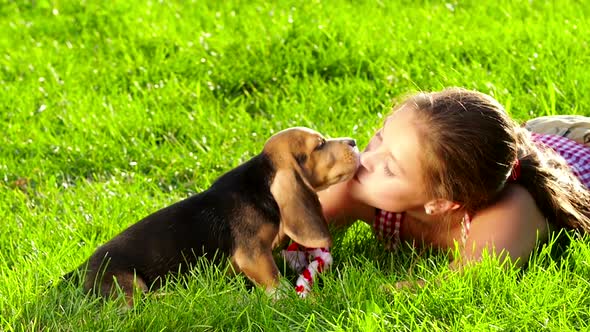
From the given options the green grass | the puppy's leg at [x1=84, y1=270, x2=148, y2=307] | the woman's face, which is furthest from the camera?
the woman's face

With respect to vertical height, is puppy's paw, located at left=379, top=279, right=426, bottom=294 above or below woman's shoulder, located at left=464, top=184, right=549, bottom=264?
above

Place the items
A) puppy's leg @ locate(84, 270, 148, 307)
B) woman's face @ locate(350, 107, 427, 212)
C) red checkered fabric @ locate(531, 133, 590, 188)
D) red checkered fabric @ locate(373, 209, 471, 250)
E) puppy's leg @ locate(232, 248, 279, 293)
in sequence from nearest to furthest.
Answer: puppy's leg @ locate(84, 270, 148, 307) → puppy's leg @ locate(232, 248, 279, 293) → woman's face @ locate(350, 107, 427, 212) → red checkered fabric @ locate(373, 209, 471, 250) → red checkered fabric @ locate(531, 133, 590, 188)

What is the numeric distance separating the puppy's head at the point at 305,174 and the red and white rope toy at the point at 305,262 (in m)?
0.21

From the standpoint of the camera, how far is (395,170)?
4340mm

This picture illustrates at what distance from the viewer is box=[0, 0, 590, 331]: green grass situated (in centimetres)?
381

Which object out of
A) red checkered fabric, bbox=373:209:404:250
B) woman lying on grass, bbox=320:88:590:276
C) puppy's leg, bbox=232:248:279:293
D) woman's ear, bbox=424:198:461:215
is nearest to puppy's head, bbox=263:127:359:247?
puppy's leg, bbox=232:248:279:293

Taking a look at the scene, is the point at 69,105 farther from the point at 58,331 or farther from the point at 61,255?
the point at 58,331

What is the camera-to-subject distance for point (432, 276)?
399 cm

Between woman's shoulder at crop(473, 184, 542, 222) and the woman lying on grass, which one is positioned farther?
woman's shoulder at crop(473, 184, 542, 222)

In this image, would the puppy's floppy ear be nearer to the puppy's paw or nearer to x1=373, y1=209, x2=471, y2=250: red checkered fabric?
the puppy's paw

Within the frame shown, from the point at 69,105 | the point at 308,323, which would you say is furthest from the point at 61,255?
the point at 69,105

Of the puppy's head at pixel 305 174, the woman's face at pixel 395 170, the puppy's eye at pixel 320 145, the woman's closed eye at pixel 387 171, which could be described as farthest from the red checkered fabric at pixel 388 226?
the puppy's eye at pixel 320 145

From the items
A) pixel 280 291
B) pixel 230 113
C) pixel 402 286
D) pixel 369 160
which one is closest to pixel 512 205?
pixel 369 160

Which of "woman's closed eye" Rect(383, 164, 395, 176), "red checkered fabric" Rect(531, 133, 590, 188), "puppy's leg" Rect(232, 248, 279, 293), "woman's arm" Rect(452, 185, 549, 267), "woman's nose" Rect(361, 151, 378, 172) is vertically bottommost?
"red checkered fabric" Rect(531, 133, 590, 188)
